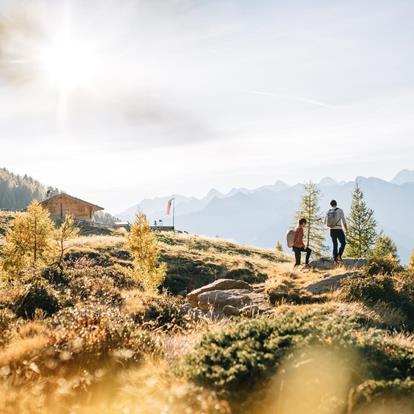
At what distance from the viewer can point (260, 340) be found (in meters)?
5.63

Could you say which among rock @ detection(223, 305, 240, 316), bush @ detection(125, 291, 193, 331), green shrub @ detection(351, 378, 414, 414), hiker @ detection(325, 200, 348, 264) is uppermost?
hiker @ detection(325, 200, 348, 264)

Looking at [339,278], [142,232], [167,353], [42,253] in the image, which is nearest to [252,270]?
[142,232]

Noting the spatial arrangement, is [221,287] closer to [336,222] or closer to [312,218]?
[336,222]

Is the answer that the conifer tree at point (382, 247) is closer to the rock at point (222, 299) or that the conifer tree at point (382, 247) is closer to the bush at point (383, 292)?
the bush at point (383, 292)

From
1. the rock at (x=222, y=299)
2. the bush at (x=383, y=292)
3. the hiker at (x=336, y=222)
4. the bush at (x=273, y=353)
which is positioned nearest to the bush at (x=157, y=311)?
the rock at (x=222, y=299)

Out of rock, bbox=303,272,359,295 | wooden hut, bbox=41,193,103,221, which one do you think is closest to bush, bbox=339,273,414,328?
rock, bbox=303,272,359,295

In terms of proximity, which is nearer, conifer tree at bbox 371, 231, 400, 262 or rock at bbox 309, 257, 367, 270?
rock at bbox 309, 257, 367, 270

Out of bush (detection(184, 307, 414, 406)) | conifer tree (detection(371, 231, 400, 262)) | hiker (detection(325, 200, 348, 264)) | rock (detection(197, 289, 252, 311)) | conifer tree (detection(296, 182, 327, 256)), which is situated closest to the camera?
bush (detection(184, 307, 414, 406))

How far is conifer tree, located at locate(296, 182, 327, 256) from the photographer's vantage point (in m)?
53.5

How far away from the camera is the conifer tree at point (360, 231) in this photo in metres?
51.2

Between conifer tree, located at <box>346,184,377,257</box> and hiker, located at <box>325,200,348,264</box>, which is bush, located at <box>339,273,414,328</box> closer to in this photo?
hiker, located at <box>325,200,348,264</box>

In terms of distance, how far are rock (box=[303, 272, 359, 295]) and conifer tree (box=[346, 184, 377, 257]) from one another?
36.7 metres

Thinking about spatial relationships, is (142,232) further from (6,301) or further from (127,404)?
(127,404)

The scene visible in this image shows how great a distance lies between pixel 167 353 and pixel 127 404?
170 cm
